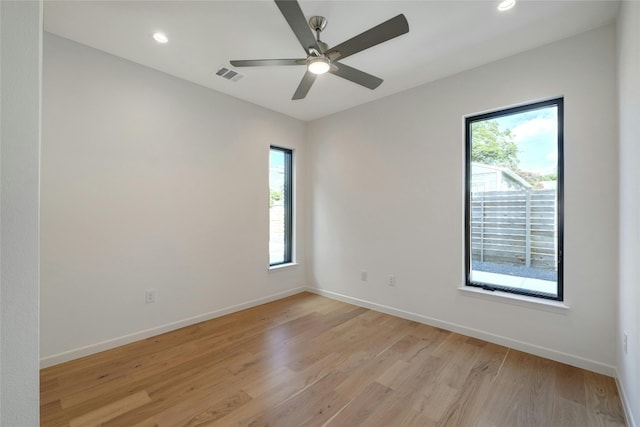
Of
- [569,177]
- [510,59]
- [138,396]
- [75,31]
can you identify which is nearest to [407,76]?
[510,59]

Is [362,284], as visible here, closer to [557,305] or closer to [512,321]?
[512,321]

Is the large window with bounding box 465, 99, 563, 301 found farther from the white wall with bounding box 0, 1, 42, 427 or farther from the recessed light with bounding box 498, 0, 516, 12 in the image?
the white wall with bounding box 0, 1, 42, 427

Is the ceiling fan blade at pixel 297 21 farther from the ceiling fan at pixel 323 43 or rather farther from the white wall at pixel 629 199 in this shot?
the white wall at pixel 629 199

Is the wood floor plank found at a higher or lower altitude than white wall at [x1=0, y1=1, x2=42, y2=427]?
lower

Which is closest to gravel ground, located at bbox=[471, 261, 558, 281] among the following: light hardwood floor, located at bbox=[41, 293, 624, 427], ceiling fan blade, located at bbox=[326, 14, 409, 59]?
light hardwood floor, located at bbox=[41, 293, 624, 427]

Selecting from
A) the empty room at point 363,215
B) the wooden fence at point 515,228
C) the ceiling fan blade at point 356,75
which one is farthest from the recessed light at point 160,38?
the wooden fence at point 515,228

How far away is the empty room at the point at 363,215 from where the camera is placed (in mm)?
1929

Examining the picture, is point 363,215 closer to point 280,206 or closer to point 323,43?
point 280,206

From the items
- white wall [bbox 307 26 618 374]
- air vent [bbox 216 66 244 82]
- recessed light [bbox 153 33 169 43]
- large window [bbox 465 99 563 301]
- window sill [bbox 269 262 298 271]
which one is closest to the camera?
white wall [bbox 307 26 618 374]

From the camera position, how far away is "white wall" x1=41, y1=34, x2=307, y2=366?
2371 mm

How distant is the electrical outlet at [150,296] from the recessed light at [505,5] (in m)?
3.93

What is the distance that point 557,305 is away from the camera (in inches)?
93.9

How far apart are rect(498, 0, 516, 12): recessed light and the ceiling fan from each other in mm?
847

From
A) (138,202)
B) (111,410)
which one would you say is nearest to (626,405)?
(111,410)
